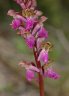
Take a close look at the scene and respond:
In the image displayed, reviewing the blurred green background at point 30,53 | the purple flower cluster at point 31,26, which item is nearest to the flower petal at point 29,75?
the purple flower cluster at point 31,26

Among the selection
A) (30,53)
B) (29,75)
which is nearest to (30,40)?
(29,75)

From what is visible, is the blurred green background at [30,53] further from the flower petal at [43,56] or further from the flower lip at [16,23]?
the flower lip at [16,23]

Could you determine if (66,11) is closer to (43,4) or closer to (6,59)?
(43,4)

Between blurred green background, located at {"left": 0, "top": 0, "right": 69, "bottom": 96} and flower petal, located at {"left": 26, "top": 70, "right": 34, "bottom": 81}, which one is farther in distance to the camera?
blurred green background, located at {"left": 0, "top": 0, "right": 69, "bottom": 96}

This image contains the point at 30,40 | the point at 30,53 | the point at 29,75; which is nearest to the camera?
the point at 30,40

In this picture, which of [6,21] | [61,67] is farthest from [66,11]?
[61,67]

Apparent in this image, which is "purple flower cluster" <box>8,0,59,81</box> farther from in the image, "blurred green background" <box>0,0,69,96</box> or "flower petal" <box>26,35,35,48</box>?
"blurred green background" <box>0,0,69,96</box>

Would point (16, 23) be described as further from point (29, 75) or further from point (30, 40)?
point (29, 75)

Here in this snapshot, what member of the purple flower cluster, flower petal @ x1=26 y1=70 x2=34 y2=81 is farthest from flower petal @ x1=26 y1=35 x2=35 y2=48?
flower petal @ x1=26 y1=70 x2=34 y2=81

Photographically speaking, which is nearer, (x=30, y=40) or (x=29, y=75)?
(x=30, y=40)
